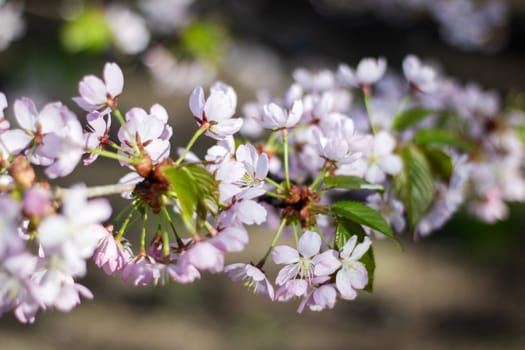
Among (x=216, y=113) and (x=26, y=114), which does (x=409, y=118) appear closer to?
(x=216, y=113)

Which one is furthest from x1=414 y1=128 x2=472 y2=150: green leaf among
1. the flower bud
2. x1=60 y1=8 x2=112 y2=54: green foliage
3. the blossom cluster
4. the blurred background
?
x1=60 y1=8 x2=112 y2=54: green foliage

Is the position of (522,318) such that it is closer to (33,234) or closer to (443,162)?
(443,162)

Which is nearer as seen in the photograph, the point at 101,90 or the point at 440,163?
the point at 101,90

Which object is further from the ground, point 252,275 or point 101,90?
point 101,90

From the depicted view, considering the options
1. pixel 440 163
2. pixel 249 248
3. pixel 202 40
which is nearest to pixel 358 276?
pixel 440 163

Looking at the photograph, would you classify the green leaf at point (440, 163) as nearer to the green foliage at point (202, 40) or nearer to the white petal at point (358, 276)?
the white petal at point (358, 276)

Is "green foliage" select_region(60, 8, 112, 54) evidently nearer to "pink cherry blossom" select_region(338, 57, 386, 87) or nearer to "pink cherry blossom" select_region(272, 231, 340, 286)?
"pink cherry blossom" select_region(338, 57, 386, 87)

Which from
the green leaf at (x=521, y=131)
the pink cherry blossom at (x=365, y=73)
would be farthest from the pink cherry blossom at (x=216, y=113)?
the green leaf at (x=521, y=131)
